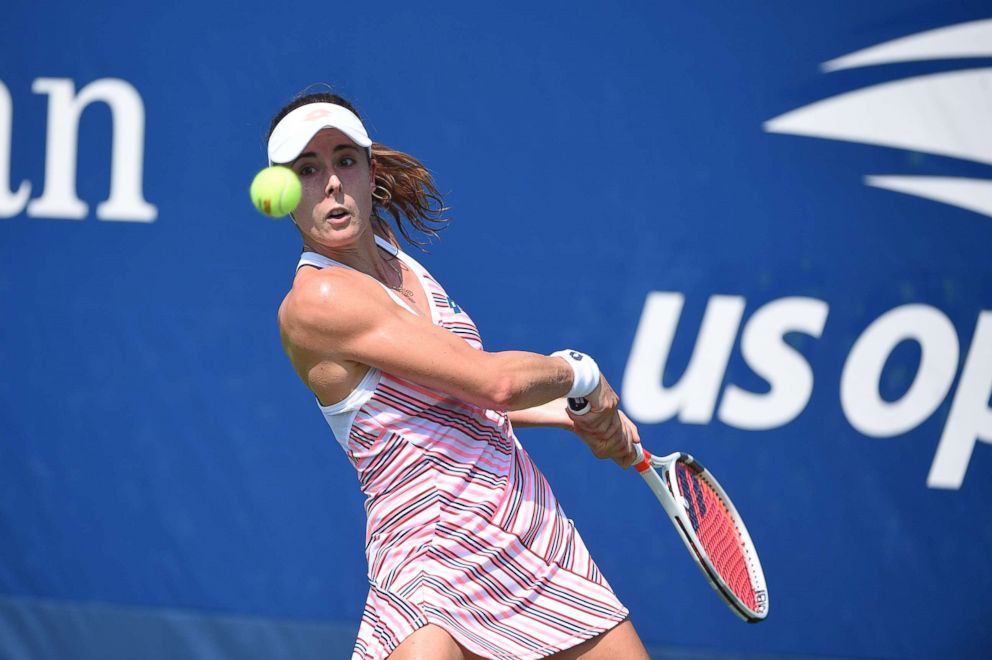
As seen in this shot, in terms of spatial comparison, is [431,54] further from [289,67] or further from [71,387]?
[71,387]

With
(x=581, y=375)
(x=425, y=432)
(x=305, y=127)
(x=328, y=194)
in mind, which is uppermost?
(x=305, y=127)

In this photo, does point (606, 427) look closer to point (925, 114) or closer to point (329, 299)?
point (329, 299)

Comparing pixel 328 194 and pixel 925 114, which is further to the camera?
pixel 925 114

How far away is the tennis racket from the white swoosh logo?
3.57 ft

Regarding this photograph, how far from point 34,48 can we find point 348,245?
1.97 m

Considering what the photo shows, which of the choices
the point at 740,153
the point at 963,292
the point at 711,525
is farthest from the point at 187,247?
the point at 963,292

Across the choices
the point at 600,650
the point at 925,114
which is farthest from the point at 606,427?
the point at 925,114

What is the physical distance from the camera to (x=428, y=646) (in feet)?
7.09

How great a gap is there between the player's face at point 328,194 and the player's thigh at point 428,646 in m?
0.64

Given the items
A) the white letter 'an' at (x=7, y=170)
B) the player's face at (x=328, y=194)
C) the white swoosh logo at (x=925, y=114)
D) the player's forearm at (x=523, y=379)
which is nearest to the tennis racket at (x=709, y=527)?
the player's forearm at (x=523, y=379)

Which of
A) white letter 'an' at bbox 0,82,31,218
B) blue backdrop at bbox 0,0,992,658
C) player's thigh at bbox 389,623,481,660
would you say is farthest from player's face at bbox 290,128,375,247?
white letter 'an' at bbox 0,82,31,218

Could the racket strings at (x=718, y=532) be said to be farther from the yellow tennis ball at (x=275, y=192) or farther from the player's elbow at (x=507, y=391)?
the yellow tennis ball at (x=275, y=192)

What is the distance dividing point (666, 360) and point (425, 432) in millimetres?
1460

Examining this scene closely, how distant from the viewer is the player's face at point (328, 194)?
223cm
